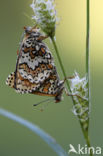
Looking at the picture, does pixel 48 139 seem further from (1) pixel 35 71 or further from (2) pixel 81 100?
(1) pixel 35 71

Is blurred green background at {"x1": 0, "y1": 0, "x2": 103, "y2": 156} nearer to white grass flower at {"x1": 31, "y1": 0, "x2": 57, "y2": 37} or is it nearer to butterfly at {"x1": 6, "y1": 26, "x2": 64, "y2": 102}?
butterfly at {"x1": 6, "y1": 26, "x2": 64, "y2": 102}

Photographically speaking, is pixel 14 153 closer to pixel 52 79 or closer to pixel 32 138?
pixel 32 138

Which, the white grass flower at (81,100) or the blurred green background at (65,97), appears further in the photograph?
the blurred green background at (65,97)

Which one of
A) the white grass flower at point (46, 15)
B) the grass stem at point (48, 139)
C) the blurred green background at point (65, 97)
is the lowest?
the blurred green background at point (65, 97)

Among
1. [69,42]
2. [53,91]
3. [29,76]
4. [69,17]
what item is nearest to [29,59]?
[29,76]

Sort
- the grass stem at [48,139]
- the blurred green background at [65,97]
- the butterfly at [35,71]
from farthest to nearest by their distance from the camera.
Result: the blurred green background at [65,97]
the butterfly at [35,71]
the grass stem at [48,139]

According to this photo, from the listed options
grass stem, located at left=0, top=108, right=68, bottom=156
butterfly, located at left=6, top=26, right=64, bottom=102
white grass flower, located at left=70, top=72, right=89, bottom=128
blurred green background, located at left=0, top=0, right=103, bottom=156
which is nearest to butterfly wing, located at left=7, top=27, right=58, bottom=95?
butterfly, located at left=6, top=26, right=64, bottom=102

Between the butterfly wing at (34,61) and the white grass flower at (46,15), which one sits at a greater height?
the white grass flower at (46,15)

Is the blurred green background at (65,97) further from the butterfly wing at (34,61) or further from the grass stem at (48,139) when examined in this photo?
the grass stem at (48,139)

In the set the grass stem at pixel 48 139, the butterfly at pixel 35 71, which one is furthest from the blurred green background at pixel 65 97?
the grass stem at pixel 48 139
